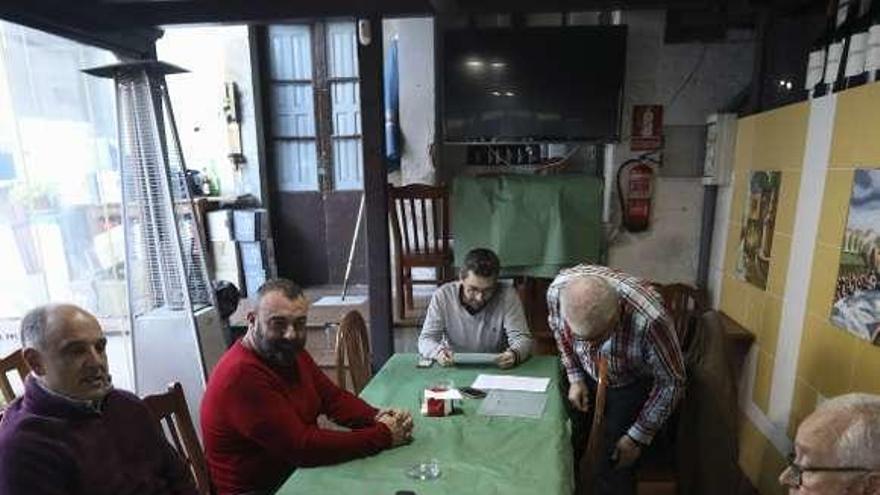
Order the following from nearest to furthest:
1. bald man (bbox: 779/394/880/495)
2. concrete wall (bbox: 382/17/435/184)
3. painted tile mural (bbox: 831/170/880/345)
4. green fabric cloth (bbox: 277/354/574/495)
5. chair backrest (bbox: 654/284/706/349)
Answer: bald man (bbox: 779/394/880/495) → green fabric cloth (bbox: 277/354/574/495) → painted tile mural (bbox: 831/170/880/345) → chair backrest (bbox: 654/284/706/349) → concrete wall (bbox: 382/17/435/184)

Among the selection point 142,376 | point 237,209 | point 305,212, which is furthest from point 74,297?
point 305,212

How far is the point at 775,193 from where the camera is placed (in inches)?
95.7

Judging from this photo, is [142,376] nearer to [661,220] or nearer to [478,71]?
[478,71]

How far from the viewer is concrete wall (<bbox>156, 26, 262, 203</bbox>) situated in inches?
184

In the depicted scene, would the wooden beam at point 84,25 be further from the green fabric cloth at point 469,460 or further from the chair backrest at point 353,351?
the green fabric cloth at point 469,460

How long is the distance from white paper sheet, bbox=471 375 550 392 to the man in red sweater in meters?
0.42

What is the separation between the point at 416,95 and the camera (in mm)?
4129

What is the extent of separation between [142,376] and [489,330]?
6.07 feet

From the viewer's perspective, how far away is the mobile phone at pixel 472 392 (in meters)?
1.89

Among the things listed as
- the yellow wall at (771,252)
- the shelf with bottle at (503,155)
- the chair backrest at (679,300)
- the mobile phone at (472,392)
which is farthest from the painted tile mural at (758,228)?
the shelf with bottle at (503,155)

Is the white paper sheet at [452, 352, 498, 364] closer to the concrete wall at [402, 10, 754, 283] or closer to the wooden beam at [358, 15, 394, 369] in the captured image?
the wooden beam at [358, 15, 394, 369]

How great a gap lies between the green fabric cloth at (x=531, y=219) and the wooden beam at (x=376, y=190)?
695 millimetres

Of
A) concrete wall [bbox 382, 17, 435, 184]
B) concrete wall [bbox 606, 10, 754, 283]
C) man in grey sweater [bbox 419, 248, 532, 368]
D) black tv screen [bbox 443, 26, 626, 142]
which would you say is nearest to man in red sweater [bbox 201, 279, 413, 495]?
man in grey sweater [bbox 419, 248, 532, 368]

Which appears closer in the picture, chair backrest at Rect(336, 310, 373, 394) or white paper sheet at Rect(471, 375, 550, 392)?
white paper sheet at Rect(471, 375, 550, 392)
